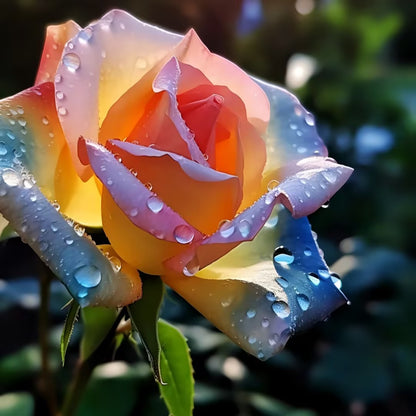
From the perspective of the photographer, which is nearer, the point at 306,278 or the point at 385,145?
the point at 306,278

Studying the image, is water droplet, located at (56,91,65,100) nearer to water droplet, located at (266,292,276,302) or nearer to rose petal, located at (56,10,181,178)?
rose petal, located at (56,10,181,178)

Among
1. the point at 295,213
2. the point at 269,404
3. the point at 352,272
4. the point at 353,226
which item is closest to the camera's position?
the point at 295,213

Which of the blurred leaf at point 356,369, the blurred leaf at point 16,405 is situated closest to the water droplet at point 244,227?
the blurred leaf at point 16,405

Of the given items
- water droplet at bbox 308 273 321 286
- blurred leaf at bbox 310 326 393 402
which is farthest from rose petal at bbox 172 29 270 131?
blurred leaf at bbox 310 326 393 402

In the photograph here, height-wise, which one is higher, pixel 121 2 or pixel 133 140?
pixel 133 140

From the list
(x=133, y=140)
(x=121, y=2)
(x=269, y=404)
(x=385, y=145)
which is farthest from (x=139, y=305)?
(x=385, y=145)

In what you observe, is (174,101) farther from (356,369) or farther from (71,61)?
(356,369)

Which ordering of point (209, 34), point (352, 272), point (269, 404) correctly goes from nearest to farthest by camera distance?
point (269, 404) → point (352, 272) → point (209, 34)

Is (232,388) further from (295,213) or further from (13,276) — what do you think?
(13,276)

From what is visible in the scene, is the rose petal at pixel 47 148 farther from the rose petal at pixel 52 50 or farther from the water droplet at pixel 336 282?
the water droplet at pixel 336 282
